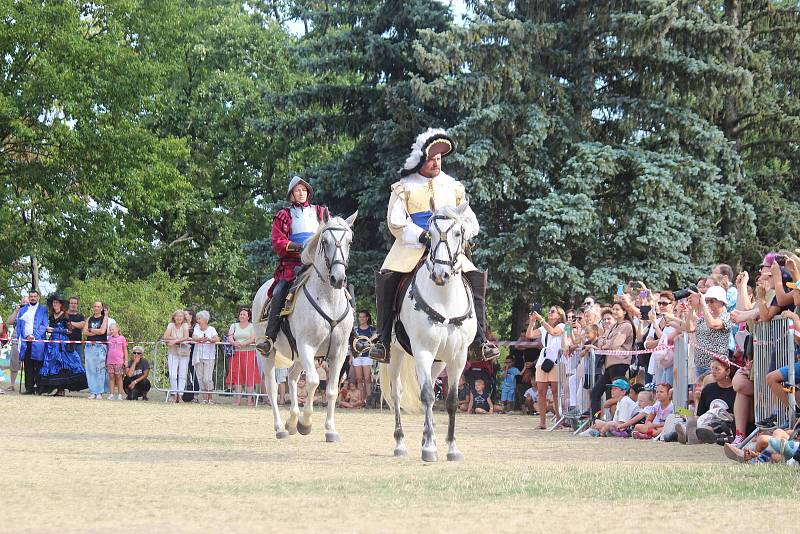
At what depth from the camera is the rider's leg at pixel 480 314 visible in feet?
47.9

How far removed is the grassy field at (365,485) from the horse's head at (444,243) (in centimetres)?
191

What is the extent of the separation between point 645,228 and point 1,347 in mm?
15762

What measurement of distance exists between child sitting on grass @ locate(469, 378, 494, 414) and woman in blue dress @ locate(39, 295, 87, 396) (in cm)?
952

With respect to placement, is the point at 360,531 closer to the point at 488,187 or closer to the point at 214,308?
the point at 488,187

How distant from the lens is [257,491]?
1045 centimetres

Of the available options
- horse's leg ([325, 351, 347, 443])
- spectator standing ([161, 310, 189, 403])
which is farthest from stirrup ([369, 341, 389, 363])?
spectator standing ([161, 310, 189, 403])

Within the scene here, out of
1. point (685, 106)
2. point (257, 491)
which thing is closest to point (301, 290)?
point (257, 491)

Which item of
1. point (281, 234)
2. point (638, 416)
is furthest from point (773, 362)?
point (281, 234)

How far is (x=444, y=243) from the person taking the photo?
13.5m

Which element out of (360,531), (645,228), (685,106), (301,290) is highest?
(685,106)

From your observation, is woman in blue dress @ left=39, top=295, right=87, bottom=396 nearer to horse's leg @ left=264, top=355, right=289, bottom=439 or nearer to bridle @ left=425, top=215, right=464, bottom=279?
horse's leg @ left=264, top=355, right=289, bottom=439

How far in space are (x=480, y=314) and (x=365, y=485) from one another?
4201mm

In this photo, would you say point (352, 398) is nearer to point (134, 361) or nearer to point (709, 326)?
point (134, 361)

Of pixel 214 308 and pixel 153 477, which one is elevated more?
pixel 214 308
